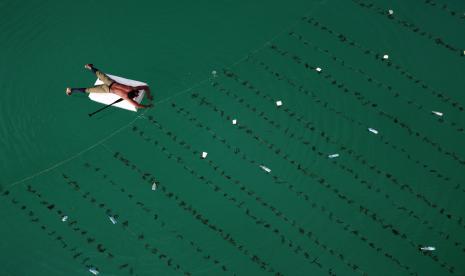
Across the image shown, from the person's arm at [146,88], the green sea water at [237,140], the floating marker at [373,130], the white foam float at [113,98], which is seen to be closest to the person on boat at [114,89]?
the person's arm at [146,88]

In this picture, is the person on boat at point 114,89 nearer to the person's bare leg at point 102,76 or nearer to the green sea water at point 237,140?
the person's bare leg at point 102,76

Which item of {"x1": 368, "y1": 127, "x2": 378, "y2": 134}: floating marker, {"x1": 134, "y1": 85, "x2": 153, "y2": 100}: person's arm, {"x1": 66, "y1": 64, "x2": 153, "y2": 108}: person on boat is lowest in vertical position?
{"x1": 368, "y1": 127, "x2": 378, "y2": 134}: floating marker

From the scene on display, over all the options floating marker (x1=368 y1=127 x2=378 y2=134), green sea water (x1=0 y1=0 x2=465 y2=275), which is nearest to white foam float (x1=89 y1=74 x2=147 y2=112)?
green sea water (x1=0 y1=0 x2=465 y2=275)

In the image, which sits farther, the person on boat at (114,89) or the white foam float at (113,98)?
the white foam float at (113,98)

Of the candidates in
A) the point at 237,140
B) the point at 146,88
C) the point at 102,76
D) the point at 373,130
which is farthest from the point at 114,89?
the point at 373,130

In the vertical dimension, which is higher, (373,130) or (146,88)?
(146,88)

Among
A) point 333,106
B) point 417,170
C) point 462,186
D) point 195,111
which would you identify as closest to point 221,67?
point 195,111

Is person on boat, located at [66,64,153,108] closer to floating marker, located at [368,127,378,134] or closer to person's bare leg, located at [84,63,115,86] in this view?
person's bare leg, located at [84,63,115,86]

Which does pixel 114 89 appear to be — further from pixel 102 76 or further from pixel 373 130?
pixel 373 130
